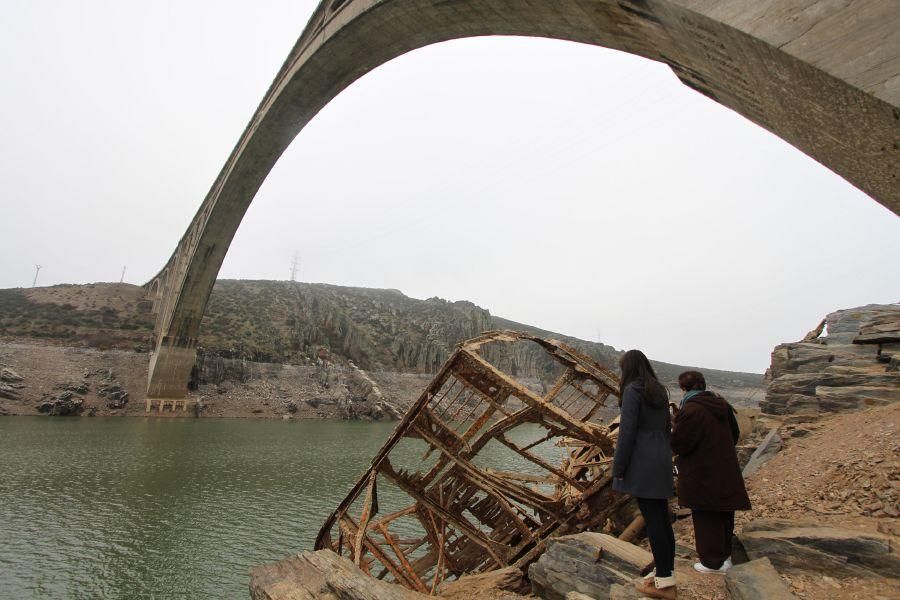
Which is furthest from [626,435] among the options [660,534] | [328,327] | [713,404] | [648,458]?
[328,327]

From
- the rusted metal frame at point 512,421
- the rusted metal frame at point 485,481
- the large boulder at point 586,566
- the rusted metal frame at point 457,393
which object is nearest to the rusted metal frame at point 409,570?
the rusted metal frame at point 485,481

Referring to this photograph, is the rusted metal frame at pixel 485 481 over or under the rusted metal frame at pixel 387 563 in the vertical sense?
over

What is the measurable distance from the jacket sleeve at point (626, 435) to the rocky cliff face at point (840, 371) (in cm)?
493

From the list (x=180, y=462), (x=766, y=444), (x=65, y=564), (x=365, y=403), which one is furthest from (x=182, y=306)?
(x=766, y=444)

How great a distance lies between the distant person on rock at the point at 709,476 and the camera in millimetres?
3002

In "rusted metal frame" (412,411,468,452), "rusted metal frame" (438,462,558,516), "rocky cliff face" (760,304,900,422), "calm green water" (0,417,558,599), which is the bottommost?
"calm green water" (0,417,558,599)

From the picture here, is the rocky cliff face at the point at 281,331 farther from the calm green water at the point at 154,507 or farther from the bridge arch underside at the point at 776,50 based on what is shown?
the bridge arch underside at the point at 776,50

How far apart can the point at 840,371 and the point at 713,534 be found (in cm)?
531

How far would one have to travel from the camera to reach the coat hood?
3.14m

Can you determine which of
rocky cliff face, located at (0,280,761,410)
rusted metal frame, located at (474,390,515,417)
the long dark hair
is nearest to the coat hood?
the long dark hair

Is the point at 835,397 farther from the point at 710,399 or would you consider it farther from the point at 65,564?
the point at 65,564

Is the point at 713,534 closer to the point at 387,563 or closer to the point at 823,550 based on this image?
the point at 823,550

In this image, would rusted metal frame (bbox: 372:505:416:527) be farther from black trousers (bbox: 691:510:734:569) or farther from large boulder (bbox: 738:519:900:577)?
large boulder (bbox: 738:519:900:577)

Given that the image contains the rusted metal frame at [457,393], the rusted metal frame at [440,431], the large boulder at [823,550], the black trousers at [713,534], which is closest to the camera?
the large boulder at [823,550]
